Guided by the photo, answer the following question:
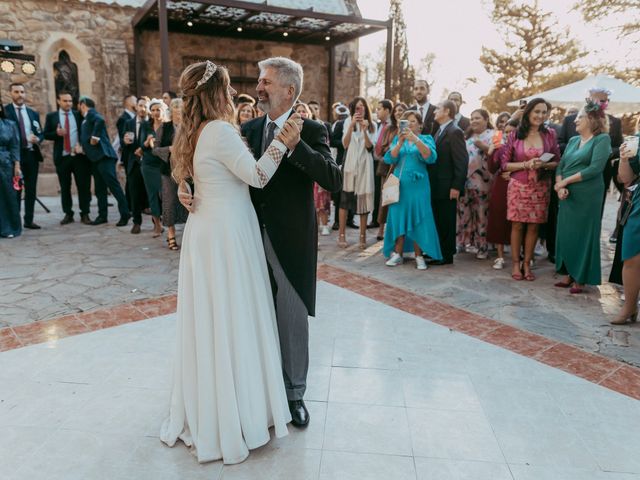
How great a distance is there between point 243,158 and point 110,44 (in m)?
12.1

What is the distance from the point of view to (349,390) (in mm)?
3080

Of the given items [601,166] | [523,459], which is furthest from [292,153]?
[601,166]

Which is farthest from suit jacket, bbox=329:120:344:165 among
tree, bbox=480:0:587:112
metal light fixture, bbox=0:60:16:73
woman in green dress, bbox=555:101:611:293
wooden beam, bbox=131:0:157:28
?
tree, bbox=480:0:587:112

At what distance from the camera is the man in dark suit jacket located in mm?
2482

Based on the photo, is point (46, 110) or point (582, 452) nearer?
point (582, 452)

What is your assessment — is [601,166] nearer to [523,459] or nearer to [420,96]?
[420,96]

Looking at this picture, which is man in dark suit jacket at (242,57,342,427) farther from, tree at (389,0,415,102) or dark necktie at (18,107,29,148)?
tree at (389,0,415,102)

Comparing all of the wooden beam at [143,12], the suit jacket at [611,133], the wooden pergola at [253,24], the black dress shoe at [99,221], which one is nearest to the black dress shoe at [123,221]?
the black dress shoe at [99,221]

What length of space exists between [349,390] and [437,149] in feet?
12.5

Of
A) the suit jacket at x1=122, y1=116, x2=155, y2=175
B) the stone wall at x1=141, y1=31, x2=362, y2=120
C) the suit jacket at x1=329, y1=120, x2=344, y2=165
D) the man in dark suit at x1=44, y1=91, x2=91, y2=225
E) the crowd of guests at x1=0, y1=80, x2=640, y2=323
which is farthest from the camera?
the stone wall at x1=141, y1=31, x2=362, y2=120

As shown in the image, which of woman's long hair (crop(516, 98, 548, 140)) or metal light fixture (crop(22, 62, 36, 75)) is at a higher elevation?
metal light fixture (crop(22, 62, 36, 75))

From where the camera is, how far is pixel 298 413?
2.70m

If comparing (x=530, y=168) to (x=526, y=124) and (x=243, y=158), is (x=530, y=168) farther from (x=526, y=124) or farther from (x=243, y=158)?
(x=243, y=158)

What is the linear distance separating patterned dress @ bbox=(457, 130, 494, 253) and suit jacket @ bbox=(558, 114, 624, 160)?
4.44ft
